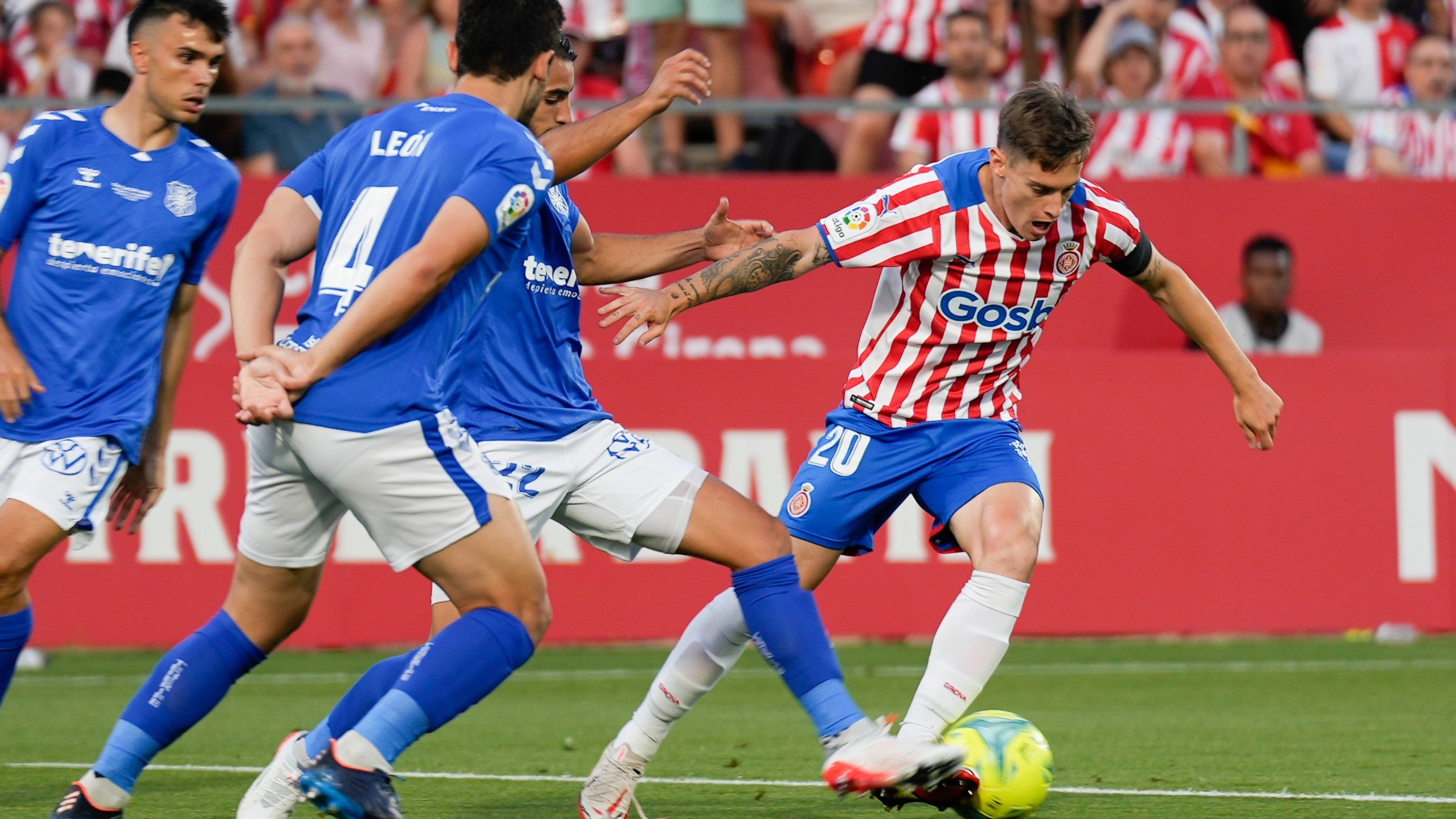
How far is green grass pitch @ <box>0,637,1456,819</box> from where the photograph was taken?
553cm

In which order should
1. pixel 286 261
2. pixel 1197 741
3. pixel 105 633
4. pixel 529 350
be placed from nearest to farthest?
pixel 286 261, pixel 529 350, pixel 1197 741, pixel 105 633

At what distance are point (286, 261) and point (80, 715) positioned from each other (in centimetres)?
417

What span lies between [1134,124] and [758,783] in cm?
669

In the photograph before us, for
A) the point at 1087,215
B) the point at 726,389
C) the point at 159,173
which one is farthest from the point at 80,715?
the point at 1087,215

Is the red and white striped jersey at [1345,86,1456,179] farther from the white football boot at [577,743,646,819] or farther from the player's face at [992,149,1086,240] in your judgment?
the white football boot at [577,743,646,819]

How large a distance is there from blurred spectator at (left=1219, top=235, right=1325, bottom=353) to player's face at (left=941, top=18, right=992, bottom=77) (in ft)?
6.38

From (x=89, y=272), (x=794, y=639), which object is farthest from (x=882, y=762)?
(x=89, y=272)

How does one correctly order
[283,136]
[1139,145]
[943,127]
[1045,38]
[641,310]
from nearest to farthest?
[641,310], [283,136], [943,127], [1139,145], [1045,38]

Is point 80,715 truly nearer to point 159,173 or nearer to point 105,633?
point 105,633

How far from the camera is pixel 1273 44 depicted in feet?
41.7

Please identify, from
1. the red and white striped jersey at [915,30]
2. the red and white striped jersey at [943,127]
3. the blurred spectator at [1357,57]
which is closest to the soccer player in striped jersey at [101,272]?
the red and white striped jersey at [943,127]

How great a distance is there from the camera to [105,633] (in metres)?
10.2

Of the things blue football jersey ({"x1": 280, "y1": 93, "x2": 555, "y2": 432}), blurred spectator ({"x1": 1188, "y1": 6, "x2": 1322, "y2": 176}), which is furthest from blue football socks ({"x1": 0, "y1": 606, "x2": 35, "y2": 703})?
blurred spectator ({"x1": 1188, "y1": 6, "x2": 1322, "y2": 176})

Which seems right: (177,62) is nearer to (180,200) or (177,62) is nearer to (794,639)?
(180,200)
